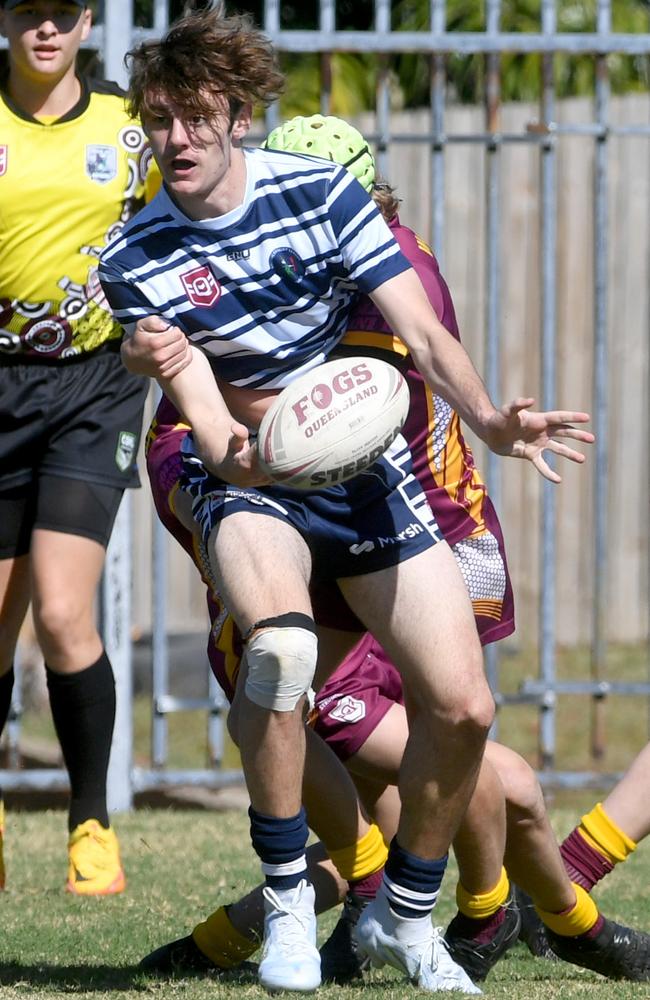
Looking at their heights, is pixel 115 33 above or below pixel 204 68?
below

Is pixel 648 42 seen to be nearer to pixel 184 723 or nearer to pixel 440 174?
pixel 440 174

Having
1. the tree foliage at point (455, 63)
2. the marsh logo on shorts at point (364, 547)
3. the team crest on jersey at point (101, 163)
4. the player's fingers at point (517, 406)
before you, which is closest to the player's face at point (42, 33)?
the team crest on jersey at point (101, 163)

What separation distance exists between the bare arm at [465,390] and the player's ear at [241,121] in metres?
0.51

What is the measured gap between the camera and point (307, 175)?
3.75 meters

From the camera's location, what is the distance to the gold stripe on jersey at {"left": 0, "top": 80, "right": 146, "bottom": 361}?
499 centimetres

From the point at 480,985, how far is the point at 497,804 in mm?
421

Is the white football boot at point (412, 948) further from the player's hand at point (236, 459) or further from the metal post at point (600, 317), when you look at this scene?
the metal post at point (600, 317)

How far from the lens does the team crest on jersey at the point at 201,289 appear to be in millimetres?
3674

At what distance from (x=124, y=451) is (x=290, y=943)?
2.09 metres

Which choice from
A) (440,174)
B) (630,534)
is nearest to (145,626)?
(630,534)

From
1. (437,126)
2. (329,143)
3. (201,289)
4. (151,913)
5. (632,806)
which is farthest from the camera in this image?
(437,126)

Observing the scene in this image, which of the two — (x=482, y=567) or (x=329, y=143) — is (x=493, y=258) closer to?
(x=329, y=143)

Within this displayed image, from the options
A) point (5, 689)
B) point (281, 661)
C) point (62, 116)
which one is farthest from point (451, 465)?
point (62, 116)

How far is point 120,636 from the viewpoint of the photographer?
655 centimetres
